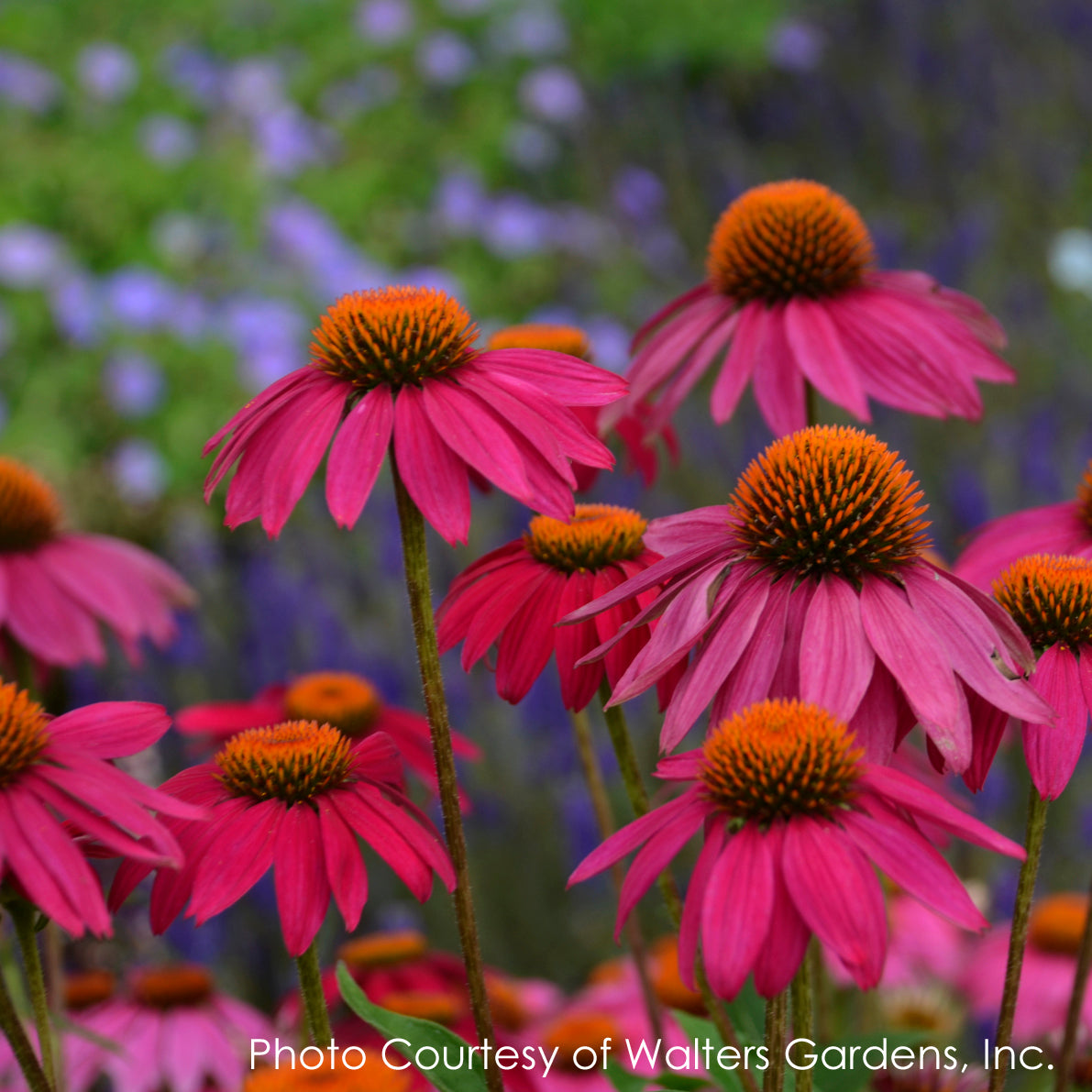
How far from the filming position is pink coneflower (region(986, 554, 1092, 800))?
0.91 m

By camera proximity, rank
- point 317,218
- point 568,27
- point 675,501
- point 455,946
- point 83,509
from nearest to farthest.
Answer: point 455,946 < point 83,509 < point 675,501 < point 317,218 < point 568,27

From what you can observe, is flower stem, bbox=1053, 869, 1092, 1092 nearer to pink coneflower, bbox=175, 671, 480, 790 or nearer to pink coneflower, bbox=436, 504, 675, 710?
pink coneflower, bbox=436, 504, 675, 710

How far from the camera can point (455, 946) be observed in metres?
3.14

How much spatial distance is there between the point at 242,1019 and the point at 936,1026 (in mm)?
1045

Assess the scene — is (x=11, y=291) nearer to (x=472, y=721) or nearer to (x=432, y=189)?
(x=432, y=189)

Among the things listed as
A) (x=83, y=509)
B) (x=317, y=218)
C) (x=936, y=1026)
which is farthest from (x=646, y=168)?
(x=936, y=1026)

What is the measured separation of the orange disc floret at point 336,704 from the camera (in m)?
1.43

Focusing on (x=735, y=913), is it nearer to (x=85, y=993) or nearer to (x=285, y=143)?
(x=85, y=993)

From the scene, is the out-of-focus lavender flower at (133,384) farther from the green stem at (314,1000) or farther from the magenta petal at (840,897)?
the magenta petal at (840,897)

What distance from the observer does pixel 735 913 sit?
2.39ft

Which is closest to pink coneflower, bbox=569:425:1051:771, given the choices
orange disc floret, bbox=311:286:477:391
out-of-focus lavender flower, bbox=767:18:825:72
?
orange disc floret, bbox=311:286:477:391

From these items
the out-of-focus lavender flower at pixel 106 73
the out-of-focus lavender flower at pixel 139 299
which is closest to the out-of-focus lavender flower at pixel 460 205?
the out-of-focus lavender flower at pixel 139 299

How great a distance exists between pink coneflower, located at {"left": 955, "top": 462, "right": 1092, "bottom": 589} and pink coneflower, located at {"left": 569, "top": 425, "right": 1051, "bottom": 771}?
0.30m

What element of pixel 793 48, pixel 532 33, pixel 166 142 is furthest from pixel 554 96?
pixel 166 142
